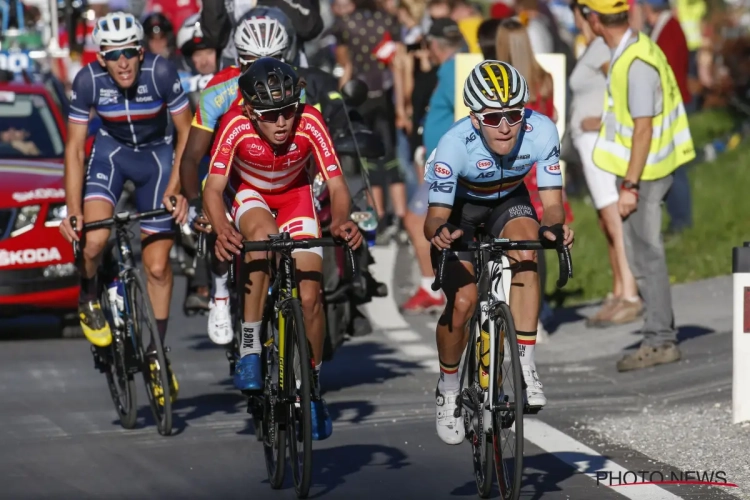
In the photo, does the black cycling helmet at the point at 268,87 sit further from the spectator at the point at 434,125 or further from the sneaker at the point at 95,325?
the spectator at the point at 434,125

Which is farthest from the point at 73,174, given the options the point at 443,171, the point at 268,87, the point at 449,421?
the point at 449,421

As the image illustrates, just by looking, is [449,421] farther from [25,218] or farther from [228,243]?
[25,218]

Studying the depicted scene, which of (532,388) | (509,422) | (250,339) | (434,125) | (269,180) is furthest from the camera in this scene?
(434,125)

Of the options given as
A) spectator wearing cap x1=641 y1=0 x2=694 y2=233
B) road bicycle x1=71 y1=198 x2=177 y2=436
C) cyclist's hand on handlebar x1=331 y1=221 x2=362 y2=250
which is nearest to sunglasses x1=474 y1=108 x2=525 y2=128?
cyclist's hand on handlebar x1=331 y1=221 x2=362 y2=250

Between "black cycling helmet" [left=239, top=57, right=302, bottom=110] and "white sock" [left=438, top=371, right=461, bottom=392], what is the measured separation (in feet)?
4.98

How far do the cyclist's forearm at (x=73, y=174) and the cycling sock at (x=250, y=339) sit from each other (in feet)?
6.89

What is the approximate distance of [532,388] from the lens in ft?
25.7

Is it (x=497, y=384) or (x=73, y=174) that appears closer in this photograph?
(x=497, y=384)

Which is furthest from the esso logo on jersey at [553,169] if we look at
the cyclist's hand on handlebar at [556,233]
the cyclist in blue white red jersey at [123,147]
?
the cyclist in blue white red jersey at [123,147]

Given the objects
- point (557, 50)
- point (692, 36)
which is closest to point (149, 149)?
point (557, 50)

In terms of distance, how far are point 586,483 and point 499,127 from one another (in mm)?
1720

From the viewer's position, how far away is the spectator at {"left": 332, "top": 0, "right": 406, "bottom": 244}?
19672 mm

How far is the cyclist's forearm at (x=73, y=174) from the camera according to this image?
10523 mm

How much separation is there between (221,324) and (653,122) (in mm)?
3108
